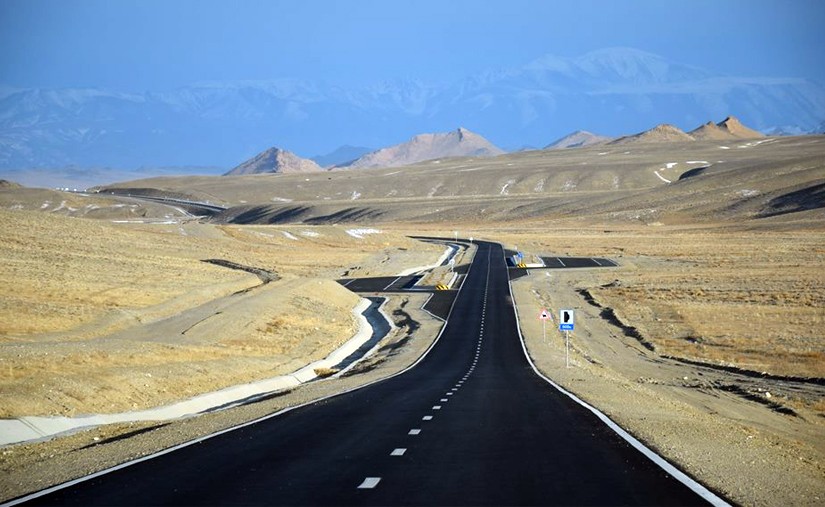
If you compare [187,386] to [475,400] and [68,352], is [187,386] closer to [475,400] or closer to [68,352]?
[68,352]

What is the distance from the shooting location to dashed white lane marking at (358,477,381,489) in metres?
11.6

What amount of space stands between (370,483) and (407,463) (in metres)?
1.76

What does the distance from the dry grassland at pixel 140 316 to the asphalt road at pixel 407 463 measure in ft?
24.7

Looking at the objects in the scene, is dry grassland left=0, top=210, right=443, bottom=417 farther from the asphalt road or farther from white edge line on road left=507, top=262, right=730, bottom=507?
white edge line on road left=507, top=262, right=730, bottom=507

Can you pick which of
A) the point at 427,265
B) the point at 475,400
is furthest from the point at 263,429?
the point at 427,265

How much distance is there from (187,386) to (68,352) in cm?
392

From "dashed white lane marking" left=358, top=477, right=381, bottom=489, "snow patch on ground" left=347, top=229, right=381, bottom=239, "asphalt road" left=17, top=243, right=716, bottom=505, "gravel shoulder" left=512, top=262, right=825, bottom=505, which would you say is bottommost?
"gravel shoulder" left=512, top=262, right=825, bottom=505

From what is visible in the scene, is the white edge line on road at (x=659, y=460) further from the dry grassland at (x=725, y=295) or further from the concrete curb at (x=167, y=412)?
the dry grassland at (x=725, y=295)

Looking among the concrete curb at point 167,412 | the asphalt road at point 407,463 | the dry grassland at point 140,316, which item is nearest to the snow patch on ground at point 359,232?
the dry grassland at point 140,316

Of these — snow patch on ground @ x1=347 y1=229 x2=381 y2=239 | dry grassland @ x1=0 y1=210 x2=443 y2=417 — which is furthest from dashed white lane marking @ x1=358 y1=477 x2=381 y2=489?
snow patch on ground @ x1=347 y1=229 x2=381 y2=239

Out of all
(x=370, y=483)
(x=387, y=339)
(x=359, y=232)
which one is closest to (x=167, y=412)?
(x=370, y=483)

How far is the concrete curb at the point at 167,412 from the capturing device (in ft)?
67.5

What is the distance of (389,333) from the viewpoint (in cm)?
5559

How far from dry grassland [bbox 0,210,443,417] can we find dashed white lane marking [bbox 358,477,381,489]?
40.2 feet
